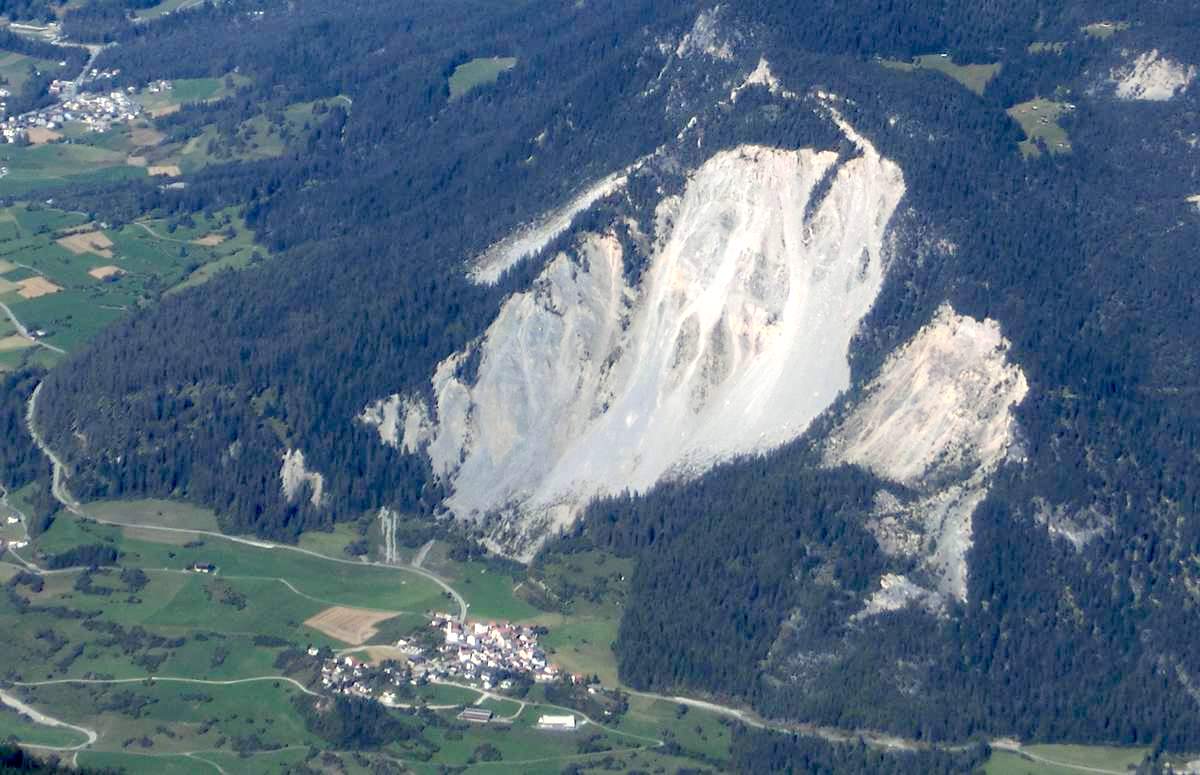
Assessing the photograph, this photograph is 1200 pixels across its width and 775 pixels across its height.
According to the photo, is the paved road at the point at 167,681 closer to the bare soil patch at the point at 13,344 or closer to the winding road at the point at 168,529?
the winding road at the point at 168,529

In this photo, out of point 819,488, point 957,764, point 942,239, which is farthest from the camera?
point 942,239

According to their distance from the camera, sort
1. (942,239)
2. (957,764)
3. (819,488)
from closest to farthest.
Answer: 1. (957,764)
2. (819,488)
3. (942,239)

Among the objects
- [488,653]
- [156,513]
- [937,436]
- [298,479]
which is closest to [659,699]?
[488,653]

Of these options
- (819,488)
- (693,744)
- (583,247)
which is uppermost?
(583,247)

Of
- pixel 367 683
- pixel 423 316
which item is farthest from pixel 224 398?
pixel 367 683

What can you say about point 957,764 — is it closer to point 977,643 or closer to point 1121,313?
point 977,643

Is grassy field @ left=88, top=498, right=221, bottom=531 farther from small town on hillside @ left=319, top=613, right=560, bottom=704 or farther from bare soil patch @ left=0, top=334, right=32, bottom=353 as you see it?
bare soil patch @ left=0, top=334, right=32, bottom=353

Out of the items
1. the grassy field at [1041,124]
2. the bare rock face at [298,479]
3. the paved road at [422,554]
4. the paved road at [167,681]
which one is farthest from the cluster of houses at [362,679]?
the grassy field at [1041,124]

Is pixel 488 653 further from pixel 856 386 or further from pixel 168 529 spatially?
pixel 856 386
